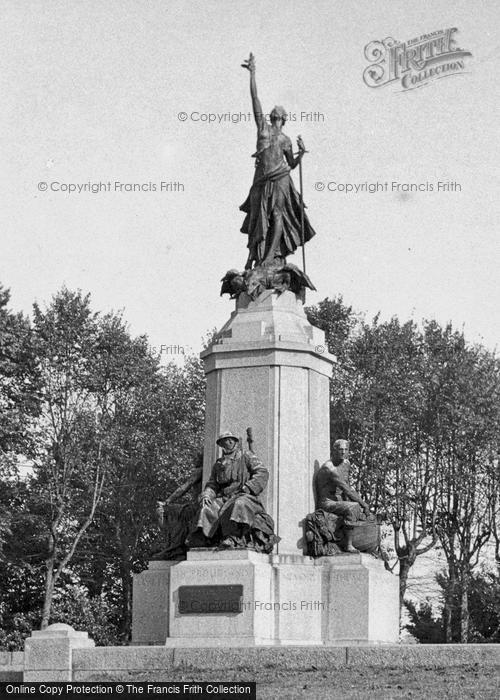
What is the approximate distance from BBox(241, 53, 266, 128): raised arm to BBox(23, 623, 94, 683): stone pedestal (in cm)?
1007

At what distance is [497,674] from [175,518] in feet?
24.3

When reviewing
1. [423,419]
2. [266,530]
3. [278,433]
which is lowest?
[266,530]

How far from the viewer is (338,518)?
19.3 m

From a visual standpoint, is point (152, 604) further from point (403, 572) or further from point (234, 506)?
point (403, 572)

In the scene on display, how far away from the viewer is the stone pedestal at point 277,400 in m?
19.5

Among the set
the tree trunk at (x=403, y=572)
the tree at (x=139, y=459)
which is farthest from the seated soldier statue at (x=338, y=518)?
the tree at (x=139, y=459)

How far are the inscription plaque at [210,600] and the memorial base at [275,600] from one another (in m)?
0.02

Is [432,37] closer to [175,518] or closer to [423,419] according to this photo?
[175,518]

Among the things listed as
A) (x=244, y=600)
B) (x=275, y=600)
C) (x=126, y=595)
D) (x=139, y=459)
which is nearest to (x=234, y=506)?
(x=244, y=600)

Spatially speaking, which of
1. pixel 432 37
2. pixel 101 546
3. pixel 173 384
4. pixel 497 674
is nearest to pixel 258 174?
pixel 432 37

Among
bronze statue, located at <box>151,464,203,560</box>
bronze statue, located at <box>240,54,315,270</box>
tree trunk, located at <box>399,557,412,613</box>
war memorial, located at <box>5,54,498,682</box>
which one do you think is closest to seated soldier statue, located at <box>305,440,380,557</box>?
war memorial, located at <box>5,54,498,682</box>

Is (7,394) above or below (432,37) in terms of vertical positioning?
below

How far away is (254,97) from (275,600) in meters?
9.26

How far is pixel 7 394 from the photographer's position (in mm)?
35969
